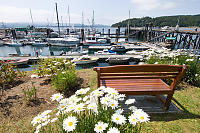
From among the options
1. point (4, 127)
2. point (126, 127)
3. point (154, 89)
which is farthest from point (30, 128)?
point (154, 89)

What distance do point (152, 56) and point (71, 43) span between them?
3012cm

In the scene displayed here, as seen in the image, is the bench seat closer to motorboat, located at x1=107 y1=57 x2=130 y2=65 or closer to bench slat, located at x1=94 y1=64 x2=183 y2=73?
bench slat, located at x1=94 y1=64 x2=183 y2=73

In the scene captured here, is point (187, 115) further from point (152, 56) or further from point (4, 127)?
point (4, 127)

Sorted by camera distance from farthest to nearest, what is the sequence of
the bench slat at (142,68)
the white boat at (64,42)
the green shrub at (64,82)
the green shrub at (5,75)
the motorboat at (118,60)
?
the white boat at (64,42)
the motorboat at (118,60)
the green shrub at (5,75)
the green shrub at (64,82)
the bench slat at (142,68)

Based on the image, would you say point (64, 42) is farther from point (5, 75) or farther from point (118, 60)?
point (5, 75)

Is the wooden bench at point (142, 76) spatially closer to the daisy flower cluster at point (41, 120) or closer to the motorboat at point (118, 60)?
the daisy flower cluster at point (41, 120)

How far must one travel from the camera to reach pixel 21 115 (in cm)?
335

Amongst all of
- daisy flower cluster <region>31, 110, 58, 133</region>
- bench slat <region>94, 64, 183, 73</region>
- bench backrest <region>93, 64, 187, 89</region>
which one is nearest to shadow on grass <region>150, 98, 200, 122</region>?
bench backrest <region>93, 64, 187, 89</region>

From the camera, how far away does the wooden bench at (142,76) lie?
2.67 meters

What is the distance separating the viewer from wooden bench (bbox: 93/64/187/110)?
8.75 feet

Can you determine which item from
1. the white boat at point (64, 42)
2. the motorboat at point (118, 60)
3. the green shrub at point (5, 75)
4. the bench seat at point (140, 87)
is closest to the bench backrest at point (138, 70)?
the bench seat at point (140, 87)


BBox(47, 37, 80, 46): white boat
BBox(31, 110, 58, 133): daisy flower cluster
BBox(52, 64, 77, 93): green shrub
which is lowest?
BBox(52, 64, 77, 93): green shrub

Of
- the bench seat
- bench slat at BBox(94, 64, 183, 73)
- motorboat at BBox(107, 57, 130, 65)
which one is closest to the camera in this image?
bench slat at BBox(94, 64, 183, 73)

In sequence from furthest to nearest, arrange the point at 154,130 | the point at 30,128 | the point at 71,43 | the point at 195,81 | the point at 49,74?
the point at 71,43 < the point at 49,74 < the point at 195,81 < the point at 30,128 < the point at 154,130
